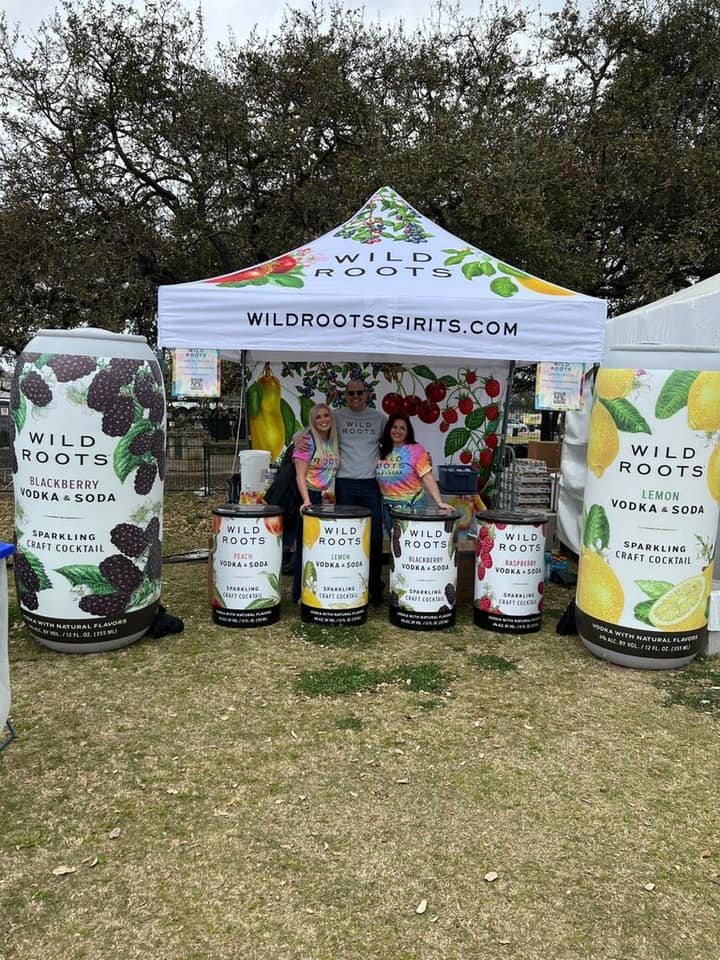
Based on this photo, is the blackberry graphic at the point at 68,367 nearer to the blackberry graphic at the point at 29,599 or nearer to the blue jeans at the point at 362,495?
the blackberry graphic at the point at 29,599

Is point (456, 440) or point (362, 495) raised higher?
point (456, 440)

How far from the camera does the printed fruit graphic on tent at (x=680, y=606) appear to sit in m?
4.18

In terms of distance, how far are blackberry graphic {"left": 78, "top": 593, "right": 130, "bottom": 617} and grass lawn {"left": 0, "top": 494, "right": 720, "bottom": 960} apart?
0.28 m

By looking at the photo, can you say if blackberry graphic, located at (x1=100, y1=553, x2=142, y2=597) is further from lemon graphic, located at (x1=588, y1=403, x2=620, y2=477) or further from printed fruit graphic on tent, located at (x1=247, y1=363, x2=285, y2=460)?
printed fruit graphic on tent, located at (x1=247, y1=363, x2=285, y2=460)

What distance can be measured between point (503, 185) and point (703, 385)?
5448 mm

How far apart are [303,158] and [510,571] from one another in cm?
707

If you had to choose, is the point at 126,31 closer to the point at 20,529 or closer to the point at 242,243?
the point at 242,243

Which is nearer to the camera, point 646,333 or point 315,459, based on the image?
point 315,459

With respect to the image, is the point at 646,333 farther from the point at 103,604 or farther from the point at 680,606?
the point at 103,604

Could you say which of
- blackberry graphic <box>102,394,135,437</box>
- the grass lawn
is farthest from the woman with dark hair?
blackberry graphic <box>102,394,135,437</box>

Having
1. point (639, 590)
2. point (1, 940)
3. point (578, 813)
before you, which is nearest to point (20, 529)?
point (1, 940)

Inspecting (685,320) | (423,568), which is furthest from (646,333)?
(423,568)

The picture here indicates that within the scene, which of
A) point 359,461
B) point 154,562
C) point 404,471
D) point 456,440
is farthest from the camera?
point 456,440

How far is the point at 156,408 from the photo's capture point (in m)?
4.31
